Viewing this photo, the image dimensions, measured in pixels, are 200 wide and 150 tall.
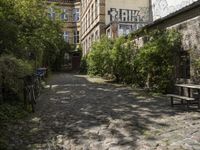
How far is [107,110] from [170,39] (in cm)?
522

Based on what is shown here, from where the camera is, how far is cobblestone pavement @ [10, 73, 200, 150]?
5.98 m

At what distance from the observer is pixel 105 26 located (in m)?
28.3

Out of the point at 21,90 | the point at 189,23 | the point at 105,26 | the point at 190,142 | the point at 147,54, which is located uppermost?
the point at 105,26

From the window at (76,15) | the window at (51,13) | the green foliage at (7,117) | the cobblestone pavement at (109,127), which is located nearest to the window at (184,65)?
the cobblestone pavement at (109,127)

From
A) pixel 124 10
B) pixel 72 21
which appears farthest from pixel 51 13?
pixel 72 21

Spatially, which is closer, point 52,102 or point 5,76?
point 5,76

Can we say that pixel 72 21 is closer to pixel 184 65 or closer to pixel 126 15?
pixel 126 15

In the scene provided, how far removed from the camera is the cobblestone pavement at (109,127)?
5980 mm

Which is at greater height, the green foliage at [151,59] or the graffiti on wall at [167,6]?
the graffiti on wall at [167,6]

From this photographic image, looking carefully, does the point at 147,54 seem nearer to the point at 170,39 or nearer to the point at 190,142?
the point at 170,39

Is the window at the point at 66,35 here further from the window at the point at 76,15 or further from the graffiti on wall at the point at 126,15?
the graffiti on wall at the point at 126,15

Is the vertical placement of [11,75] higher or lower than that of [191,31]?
lower

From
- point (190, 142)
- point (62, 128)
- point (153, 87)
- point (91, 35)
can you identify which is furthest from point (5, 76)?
point (91, 35)

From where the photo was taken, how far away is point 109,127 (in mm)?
7223
